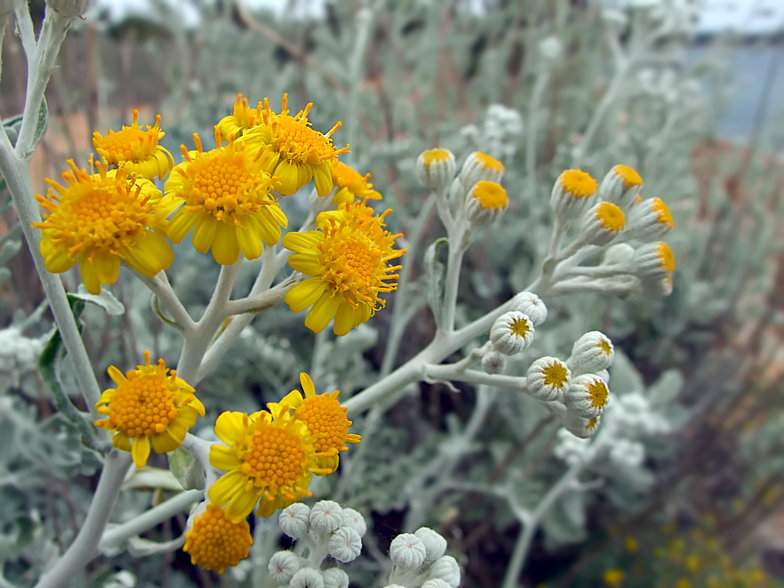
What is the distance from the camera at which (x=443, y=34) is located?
3.05 m

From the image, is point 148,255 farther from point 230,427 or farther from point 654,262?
point 654,262

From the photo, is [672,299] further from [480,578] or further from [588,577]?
[480,578]

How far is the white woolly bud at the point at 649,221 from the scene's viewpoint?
0.86 m

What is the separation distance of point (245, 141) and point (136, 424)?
0.32 m

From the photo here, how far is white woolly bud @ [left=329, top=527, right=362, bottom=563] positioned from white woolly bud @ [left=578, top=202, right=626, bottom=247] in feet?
1.62

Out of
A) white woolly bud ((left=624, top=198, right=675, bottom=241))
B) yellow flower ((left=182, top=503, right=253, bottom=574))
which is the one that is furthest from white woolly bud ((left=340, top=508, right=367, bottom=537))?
white woolly bud ((left=624, top=198, right=675, bottom=241))

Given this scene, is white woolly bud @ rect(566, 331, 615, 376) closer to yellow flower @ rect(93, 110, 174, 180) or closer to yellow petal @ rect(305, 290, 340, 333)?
yellow petal @ rect(305, 290, 340, 333)

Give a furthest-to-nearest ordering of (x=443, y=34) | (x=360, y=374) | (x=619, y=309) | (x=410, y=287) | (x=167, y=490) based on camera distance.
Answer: (x=443, y=34) < (x=619, y=309) < (x=360, y=374) < (x=410, y=287) < (x=167, y=490)

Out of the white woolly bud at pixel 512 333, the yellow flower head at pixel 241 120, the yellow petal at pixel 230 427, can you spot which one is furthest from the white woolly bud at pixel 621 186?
the yellow petal at pixel 230 427

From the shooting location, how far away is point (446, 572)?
650mm

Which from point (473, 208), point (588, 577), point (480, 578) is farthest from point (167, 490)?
point (588, 577)

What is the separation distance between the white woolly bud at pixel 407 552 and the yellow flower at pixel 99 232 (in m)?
0.38

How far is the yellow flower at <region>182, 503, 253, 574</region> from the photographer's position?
0.57m

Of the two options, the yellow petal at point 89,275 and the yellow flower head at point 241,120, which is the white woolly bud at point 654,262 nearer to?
the yellow flower head at point 241,120
